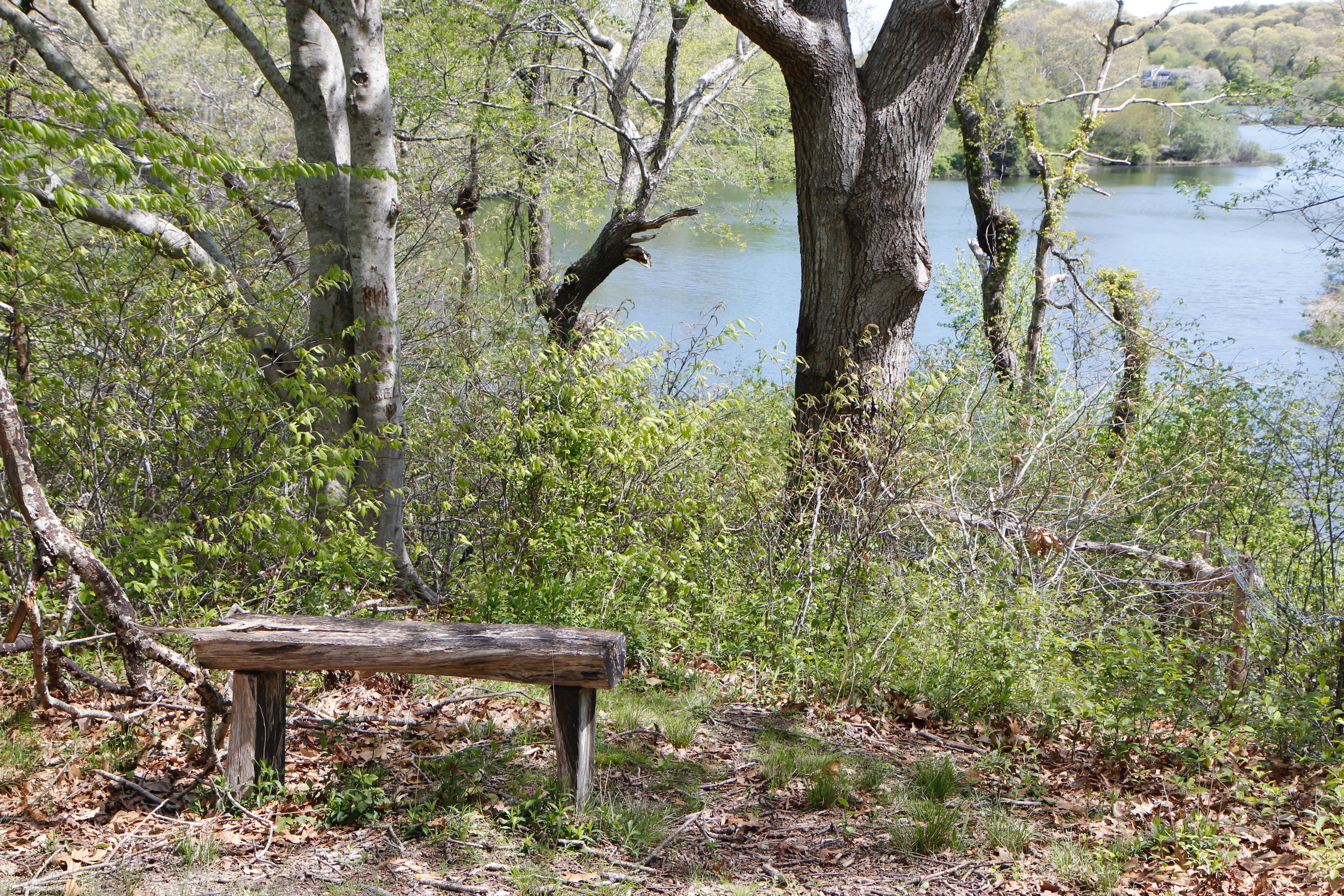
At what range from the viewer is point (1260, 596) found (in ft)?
16.8

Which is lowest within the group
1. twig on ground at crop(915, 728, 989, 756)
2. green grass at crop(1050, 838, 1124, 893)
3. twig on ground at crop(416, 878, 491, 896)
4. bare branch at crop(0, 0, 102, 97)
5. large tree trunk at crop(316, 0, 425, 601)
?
twig on ground at crop(915, 728, 989, 756)

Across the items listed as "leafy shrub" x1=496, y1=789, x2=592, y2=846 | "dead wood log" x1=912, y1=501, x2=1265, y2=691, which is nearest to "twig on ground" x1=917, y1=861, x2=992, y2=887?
"leafy shrub" x1=496, y1=789, x2=592, y2=846

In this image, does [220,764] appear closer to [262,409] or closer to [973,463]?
[262,409]

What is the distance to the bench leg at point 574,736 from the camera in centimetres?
350

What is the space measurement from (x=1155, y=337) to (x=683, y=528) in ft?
31.0

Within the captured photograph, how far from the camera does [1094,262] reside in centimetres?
2303

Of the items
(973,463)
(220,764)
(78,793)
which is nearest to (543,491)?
(220,764)

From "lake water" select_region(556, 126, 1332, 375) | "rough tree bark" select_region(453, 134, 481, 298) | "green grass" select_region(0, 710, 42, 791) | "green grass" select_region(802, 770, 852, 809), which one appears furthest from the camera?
"lake water" select_region(556, 126, 1332, 375)

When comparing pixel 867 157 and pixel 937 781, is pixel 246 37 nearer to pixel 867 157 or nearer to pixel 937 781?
pixel 867 157

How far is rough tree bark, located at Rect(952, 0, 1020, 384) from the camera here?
1245cm

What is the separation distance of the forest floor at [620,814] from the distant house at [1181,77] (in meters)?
13.9

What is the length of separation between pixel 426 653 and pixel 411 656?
0.18ft

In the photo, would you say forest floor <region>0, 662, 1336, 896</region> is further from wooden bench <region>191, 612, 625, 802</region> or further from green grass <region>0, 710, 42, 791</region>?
wooden bench <region>191, 612, 625, 802</region>

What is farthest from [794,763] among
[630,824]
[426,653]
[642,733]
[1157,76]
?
[1157,76]
